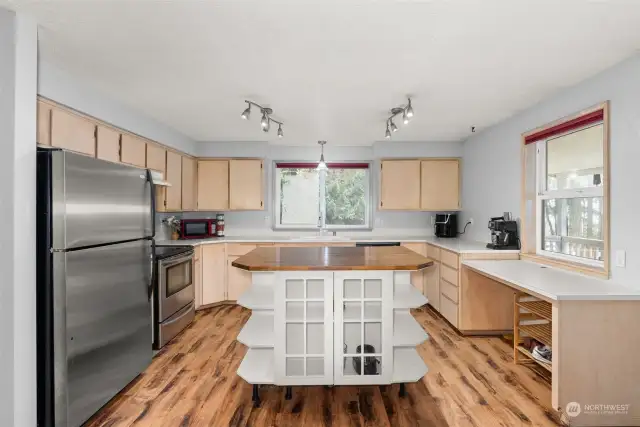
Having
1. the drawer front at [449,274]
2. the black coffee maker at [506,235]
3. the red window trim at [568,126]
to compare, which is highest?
the red window trim at [568,126]

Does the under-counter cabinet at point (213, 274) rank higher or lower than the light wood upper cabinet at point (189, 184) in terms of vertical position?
lower

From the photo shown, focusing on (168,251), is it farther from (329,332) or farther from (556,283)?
(556,283)

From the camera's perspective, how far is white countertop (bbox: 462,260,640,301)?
2.12 m

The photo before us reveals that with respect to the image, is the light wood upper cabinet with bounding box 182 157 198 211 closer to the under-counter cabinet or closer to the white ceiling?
the under-counter cabinet

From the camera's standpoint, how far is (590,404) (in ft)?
7.01

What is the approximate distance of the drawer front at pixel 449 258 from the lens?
373 centimetres

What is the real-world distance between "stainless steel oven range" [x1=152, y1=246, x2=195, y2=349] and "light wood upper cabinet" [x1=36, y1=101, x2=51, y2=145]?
3.97ft

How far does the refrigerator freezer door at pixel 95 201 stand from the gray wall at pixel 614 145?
11.6 ft

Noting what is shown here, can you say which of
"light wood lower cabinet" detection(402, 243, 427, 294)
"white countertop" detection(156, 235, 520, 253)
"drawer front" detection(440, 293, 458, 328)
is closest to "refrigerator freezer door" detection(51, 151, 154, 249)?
"white countertop" detection(156, 235, 520, 253)

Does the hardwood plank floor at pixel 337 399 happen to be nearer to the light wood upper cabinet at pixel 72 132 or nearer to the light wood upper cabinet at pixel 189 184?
the light wood upper cabinet at pixel 72 132

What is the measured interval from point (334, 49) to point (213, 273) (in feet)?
11.2

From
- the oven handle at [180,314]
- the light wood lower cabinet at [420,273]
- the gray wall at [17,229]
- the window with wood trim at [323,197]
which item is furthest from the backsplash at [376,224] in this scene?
the gray wall at [17,229]

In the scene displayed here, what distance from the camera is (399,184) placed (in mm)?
5113

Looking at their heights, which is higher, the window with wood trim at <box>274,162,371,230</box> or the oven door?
the window with wood trim at <box>274,162,371,230</box>
